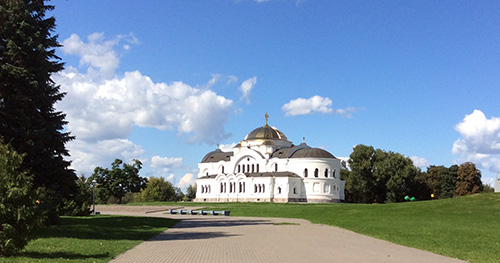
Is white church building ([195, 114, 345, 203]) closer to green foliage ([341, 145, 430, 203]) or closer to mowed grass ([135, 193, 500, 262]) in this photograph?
green foliage ([341, 145, 430, 203])

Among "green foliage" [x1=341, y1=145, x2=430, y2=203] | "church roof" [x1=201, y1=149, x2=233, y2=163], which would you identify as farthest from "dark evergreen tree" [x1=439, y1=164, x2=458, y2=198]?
"church roof" [x1=201, y1=149, x2=233, y2=163]

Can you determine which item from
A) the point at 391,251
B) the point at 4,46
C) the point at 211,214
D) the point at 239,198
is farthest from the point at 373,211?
the point at 239,198

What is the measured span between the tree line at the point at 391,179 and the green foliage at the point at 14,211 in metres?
77.6

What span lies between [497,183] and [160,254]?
1943 inches

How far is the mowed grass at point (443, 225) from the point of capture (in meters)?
19.3

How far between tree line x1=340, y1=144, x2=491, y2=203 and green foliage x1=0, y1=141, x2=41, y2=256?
255ft

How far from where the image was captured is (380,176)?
Result: 86.8 meters

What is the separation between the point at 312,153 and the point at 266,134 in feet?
42.8

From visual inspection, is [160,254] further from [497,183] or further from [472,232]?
[497,183]

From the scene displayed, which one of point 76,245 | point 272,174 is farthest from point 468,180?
point 76,245

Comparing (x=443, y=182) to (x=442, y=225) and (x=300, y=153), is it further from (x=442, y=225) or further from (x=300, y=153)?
(x=442, y=225)

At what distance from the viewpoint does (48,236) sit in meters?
20.7

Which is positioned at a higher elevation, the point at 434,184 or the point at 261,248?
the point at 434,184

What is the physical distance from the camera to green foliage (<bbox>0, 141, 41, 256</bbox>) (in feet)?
45.6
